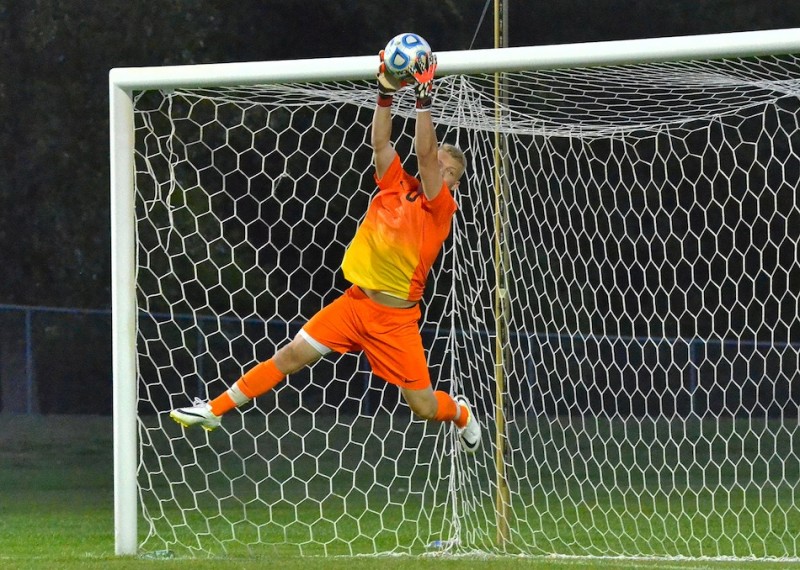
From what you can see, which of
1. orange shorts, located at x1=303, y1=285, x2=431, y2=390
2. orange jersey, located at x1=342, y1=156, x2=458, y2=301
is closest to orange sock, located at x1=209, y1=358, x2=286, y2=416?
orange shorts, located at x1=303, y1=285, x2=431, y2=390

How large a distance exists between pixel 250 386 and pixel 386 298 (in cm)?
76

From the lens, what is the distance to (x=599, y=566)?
18.9ft

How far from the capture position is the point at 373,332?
6.16m

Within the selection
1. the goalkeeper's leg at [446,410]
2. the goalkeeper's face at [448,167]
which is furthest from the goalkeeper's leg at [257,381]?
the goalkeeper's face at [448,167]

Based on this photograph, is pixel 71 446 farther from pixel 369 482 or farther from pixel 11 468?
pixel 369 482

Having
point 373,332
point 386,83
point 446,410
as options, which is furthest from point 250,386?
point 386,83

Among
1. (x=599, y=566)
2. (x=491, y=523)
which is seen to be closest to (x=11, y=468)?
(x=491, y=523)

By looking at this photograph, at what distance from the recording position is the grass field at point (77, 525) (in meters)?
5.77

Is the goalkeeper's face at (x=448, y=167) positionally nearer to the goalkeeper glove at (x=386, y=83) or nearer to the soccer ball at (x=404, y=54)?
the goalkeeper glove at (x=386, y=83)

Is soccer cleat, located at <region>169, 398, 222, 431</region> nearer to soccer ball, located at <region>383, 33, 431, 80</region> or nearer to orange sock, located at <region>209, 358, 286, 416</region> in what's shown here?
orange sock, located at <region>209, 358, 286, 416</region>

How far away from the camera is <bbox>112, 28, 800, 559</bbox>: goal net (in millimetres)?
6859

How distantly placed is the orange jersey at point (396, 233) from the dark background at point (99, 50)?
980 cm

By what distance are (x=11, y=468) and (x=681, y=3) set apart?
10.4m

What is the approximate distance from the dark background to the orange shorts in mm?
9830
